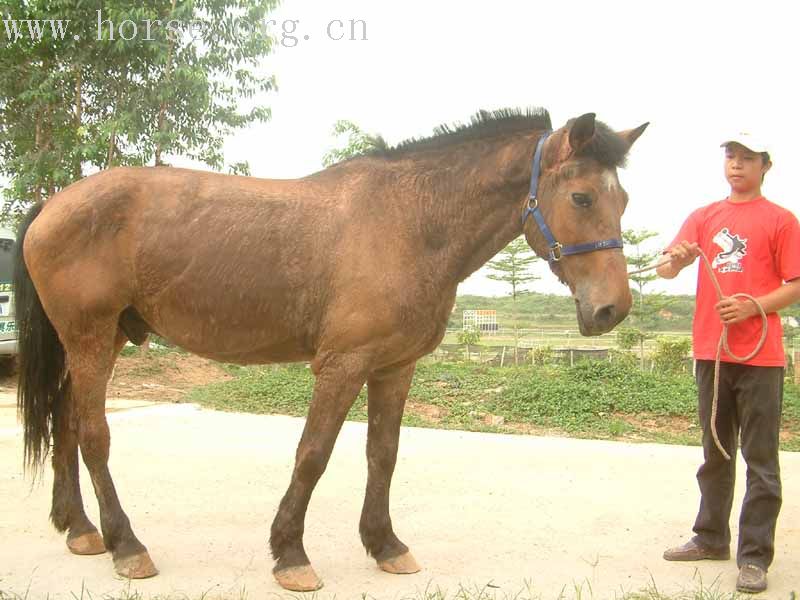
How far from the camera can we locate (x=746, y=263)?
3.23 m

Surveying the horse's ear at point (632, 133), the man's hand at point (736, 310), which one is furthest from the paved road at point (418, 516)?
the horse's ear at point (632, 133)

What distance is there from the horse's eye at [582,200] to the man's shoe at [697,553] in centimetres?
186

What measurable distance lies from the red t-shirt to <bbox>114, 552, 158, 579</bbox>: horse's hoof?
2833mm

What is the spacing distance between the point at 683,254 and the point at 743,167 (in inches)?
19.1

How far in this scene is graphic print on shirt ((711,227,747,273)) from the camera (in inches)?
128

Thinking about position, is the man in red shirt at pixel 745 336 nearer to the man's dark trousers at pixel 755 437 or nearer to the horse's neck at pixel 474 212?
the man's dark trousers at pixel 755 437

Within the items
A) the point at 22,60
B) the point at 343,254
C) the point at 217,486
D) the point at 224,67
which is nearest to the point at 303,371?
the point at 224,67

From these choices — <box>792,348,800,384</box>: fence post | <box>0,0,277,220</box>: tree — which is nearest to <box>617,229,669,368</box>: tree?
<box>792,348,800,384</box>: fence post

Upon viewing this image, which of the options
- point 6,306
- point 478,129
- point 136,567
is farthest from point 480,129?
point 6,306

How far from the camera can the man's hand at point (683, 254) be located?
131 inches

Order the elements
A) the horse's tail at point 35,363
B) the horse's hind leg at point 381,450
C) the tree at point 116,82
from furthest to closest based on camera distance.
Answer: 1. the tree at point 116,82
2. the horse's tail at point 35,363
3. the horse's hind leg at point 381,450

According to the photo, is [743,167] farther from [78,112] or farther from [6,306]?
[6,306]

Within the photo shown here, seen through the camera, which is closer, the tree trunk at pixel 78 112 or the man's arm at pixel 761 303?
the man's arm at pixel 761 303

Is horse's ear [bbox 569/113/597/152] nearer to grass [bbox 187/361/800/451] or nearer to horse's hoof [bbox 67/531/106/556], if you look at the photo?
horse's hoof [bbox 67/531/106/556]
